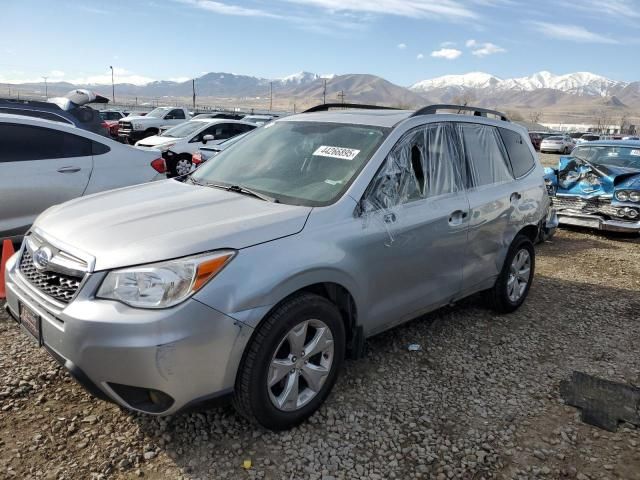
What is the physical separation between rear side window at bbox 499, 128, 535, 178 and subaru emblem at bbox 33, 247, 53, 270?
3753 mm

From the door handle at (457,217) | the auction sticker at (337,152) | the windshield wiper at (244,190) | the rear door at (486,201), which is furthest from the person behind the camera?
the rear door at (486,201)

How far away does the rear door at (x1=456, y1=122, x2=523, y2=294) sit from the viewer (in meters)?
4.04

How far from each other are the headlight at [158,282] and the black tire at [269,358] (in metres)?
0.40

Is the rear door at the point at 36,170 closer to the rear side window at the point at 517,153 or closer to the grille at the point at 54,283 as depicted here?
the grille at the point at 54,283

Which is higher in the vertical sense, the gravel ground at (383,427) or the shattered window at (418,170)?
the shattered window at (418,170)

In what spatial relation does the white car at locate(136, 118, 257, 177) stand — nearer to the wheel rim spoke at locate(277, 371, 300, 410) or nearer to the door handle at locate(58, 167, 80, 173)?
the door handle at locate(58, 167, 80, 173)

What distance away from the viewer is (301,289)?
9.13 feet

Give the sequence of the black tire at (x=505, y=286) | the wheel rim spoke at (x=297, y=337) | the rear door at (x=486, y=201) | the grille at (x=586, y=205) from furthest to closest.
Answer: the grille at (x=586, y=205), the black tire at (x=505, y=286), the rear door at (x=486, y=201), the wheel rim spoke at (x=297, y=337)

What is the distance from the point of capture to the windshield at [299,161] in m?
3.23

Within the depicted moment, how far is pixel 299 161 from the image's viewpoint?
3.54 m

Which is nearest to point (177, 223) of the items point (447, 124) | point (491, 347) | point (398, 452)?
point (398, 452)

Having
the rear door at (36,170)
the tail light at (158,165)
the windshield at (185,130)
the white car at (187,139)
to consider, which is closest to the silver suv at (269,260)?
the rear door at (36,170)

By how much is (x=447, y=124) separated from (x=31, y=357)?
134 inches

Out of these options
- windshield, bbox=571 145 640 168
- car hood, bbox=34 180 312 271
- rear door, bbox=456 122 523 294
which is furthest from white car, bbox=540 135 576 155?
car hood, bbox=34 180 312 271
